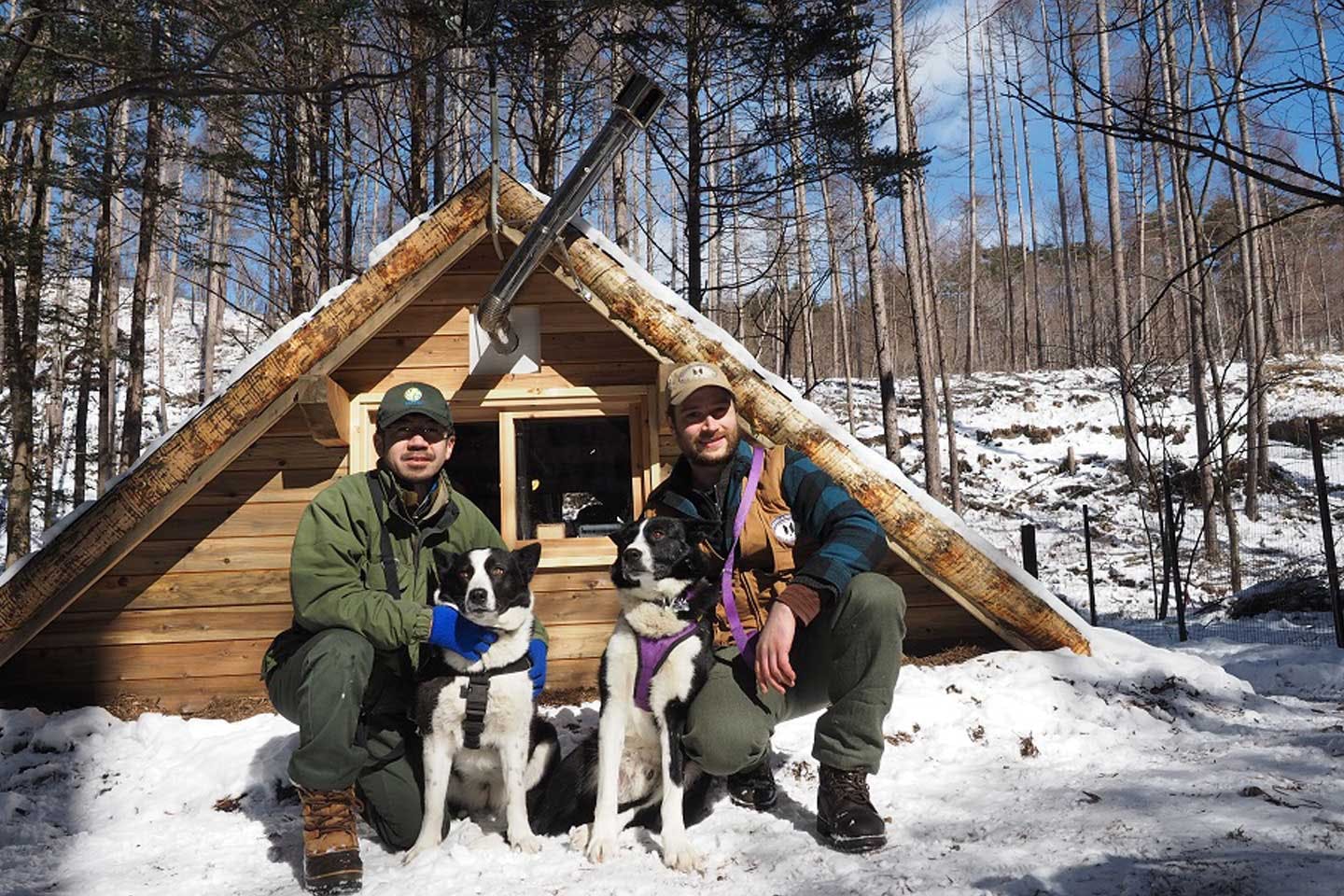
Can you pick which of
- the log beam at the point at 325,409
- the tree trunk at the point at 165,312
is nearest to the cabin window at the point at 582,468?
the log beam at the point at 325,409

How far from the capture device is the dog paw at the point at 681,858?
239cm

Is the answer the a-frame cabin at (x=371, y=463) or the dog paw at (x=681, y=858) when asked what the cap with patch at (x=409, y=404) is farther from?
the dog paw at (x=681, y=858)

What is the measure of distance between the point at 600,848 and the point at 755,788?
27.8 inches

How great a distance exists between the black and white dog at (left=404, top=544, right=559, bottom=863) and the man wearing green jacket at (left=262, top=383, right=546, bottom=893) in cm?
7

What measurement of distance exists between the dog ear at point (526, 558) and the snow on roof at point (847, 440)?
1489mm

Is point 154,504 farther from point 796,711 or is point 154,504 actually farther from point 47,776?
point 796,711

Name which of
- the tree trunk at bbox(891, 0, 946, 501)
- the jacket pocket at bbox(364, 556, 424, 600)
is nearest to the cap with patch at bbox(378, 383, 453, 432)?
the jacket pocket at bbox(364, 556, 424, 600)

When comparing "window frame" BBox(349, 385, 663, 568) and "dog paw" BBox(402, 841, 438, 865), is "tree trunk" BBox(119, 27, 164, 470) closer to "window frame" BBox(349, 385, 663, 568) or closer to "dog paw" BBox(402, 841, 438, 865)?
"window frame" BBox(349, 385, 663, 568)

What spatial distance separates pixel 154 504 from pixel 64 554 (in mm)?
416

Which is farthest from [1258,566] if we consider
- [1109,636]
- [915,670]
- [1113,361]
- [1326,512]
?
[915,670]

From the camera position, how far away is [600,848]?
247cm

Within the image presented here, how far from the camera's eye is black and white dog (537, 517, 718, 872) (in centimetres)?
249

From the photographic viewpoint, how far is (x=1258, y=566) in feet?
36.8

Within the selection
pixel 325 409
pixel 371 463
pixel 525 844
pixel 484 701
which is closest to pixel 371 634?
pixel 484 701
